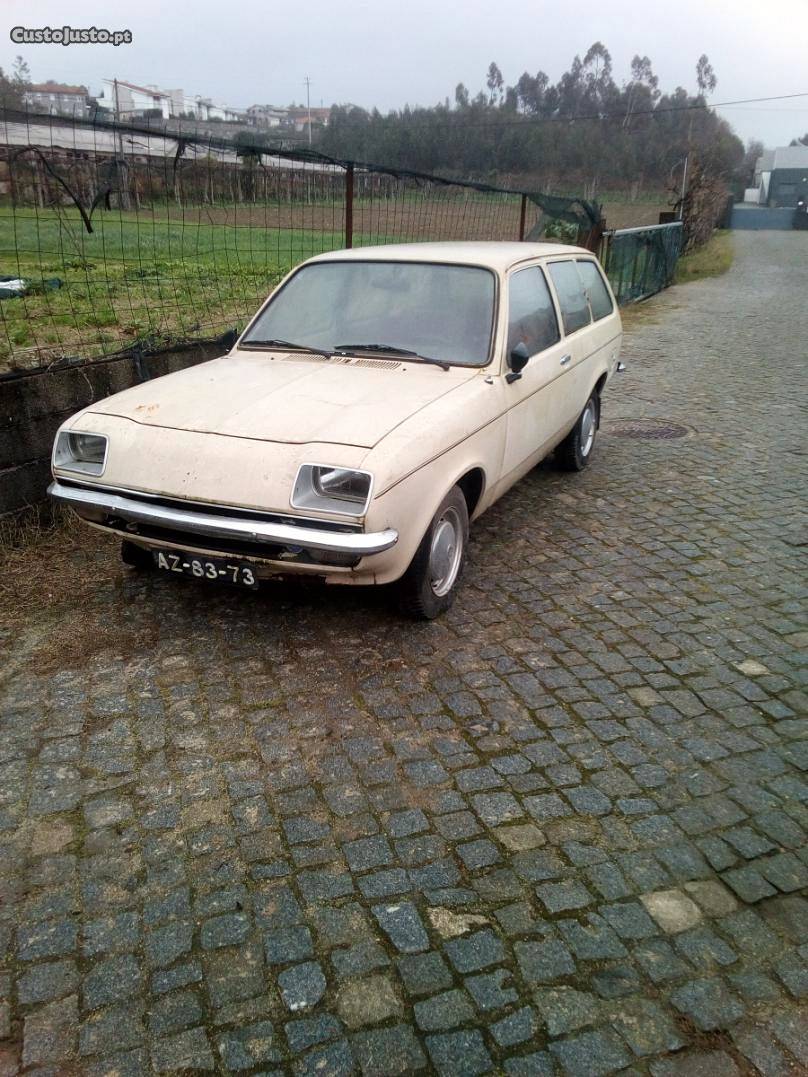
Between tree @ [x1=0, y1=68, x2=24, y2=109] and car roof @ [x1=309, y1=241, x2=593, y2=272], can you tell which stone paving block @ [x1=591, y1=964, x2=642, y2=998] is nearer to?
car roof @ [x1=309, y1=241, x2=593, y2=272]

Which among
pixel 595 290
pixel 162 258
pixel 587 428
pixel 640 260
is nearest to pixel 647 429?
pixel 587 428

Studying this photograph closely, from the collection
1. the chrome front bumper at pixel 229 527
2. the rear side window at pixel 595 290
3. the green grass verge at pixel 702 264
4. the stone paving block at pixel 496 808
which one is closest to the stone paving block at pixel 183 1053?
the stone paving block at pixel 496 808

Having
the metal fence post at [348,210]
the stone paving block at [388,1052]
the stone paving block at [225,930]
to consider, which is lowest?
the stone paving block at [388,1052]

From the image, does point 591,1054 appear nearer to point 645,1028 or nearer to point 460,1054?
point 645,1028

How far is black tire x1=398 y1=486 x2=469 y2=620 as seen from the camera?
379cm

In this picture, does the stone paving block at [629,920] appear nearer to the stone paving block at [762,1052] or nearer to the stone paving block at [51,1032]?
the stone paving block at [762,1052]

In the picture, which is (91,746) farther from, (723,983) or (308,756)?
(723,983)

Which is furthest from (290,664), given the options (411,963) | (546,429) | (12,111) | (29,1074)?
(12,111)

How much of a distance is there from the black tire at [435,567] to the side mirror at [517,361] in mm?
766

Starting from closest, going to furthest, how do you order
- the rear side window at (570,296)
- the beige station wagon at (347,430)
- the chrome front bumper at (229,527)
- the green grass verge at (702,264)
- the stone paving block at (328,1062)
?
the stone paving block at (328,1062), the chrome front bumper at (229,527), the beige station wagon at (347,430), the rear side window at (570,296), the green grass verge at (702,264)

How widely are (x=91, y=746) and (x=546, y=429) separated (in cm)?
336

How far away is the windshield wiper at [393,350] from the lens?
4332 mm

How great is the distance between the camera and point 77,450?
390 cm

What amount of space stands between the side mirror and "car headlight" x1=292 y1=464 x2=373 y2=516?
1416mm
